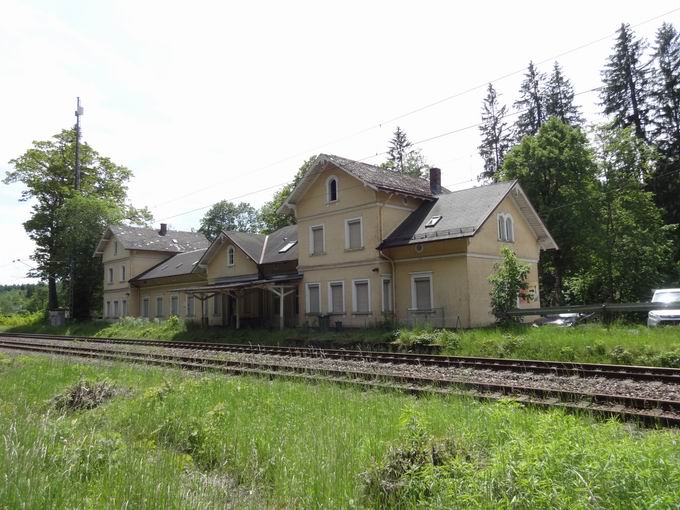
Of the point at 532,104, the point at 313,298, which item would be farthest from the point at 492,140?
the point at 313,298

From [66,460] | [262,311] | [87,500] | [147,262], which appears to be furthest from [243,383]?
[147,262]

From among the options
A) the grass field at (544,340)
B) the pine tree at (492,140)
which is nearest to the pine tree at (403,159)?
the pine tree at (492,140)

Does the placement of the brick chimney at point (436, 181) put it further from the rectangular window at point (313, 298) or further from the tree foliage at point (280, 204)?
the tree foliage at point (280, 204)

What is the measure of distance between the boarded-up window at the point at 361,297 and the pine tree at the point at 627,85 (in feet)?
90.3

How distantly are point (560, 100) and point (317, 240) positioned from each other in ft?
94.7

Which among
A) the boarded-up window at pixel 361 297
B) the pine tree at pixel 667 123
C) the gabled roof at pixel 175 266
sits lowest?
the boarded-up window at pixel 361 297

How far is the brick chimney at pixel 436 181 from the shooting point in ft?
96.2

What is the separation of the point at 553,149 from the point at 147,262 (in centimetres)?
3512

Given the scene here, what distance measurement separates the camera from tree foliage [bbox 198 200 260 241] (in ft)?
261

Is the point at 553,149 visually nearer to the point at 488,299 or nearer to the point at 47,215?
the point at 488,299

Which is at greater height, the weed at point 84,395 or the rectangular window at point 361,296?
the rectangular window at point 361,296

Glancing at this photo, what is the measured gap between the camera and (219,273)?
35.1m

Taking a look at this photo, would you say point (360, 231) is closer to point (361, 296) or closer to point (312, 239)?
point (361, 296)

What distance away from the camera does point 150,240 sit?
48688 mm
